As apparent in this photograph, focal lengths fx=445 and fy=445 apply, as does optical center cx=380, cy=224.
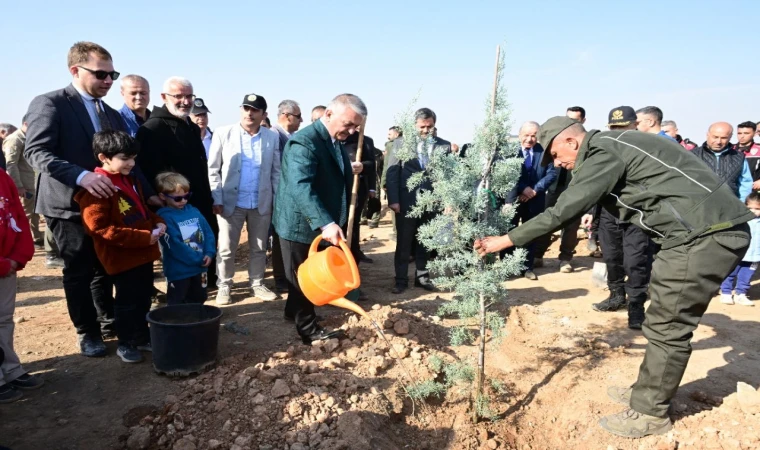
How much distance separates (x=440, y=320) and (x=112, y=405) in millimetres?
3030

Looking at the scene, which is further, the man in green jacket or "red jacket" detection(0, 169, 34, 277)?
"red jacket" detection(0, 169, 34, 277)

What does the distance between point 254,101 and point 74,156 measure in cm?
201

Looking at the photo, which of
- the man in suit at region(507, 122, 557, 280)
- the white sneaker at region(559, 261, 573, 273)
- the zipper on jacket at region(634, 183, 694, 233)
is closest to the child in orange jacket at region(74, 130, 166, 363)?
the zipper on jacket at region(634, 183, 694, 233)

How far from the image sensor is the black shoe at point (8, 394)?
125 inches

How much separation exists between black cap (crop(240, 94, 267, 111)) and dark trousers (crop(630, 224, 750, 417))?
4.22 meters

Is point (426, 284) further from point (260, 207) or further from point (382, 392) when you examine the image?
point (382, 392)

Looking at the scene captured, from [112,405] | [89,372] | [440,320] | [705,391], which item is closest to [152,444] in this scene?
[112,405]

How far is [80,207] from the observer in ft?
11.2

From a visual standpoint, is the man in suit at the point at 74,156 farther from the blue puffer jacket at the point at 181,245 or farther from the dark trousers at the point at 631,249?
the dark trousers at the point at 631,249

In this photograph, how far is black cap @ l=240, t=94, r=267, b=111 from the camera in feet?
16.6

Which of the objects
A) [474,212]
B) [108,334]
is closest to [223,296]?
[108,334]

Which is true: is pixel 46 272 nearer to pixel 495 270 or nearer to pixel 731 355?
pixel 495 270

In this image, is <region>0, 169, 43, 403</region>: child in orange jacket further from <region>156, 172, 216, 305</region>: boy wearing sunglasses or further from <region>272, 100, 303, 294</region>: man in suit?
<region>272, 100, 303, 294</region>: man in suit

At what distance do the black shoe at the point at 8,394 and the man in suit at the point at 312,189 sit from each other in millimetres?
2054
